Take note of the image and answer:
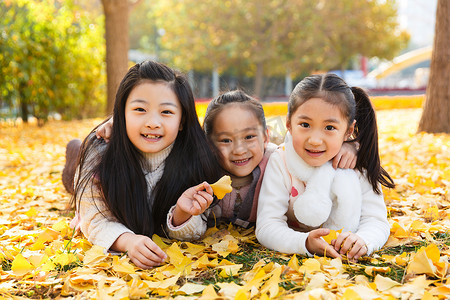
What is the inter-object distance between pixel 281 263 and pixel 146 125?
869 mm

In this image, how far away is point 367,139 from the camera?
2.29 metres

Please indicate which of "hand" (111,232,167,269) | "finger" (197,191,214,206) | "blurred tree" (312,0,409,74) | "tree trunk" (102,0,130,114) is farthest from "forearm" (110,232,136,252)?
"blurred tree" (312,0,409,74)

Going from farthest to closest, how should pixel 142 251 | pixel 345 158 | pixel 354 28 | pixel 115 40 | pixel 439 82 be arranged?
1. pixel 354 28
2. pixel 115 40
3. pixel 439 82
4. pixel 345 158
5. pixel 142 251

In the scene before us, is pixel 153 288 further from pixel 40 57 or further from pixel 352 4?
pixel 352 4

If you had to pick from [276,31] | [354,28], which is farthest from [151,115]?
[354,28]

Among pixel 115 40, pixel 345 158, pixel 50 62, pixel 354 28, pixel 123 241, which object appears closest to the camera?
pixel 123 241

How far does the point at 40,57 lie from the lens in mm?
8711

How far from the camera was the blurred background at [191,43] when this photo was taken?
8.35m

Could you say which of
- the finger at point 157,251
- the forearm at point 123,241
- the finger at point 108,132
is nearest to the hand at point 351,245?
the finger at point 157,251

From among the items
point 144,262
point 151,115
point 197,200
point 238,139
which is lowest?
point 144,262

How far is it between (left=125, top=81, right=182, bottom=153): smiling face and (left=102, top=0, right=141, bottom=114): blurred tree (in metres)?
5.88

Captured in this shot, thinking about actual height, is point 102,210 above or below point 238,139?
below

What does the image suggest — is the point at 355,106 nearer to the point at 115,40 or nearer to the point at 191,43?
the point at 115,40

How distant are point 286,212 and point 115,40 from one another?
6.65m
